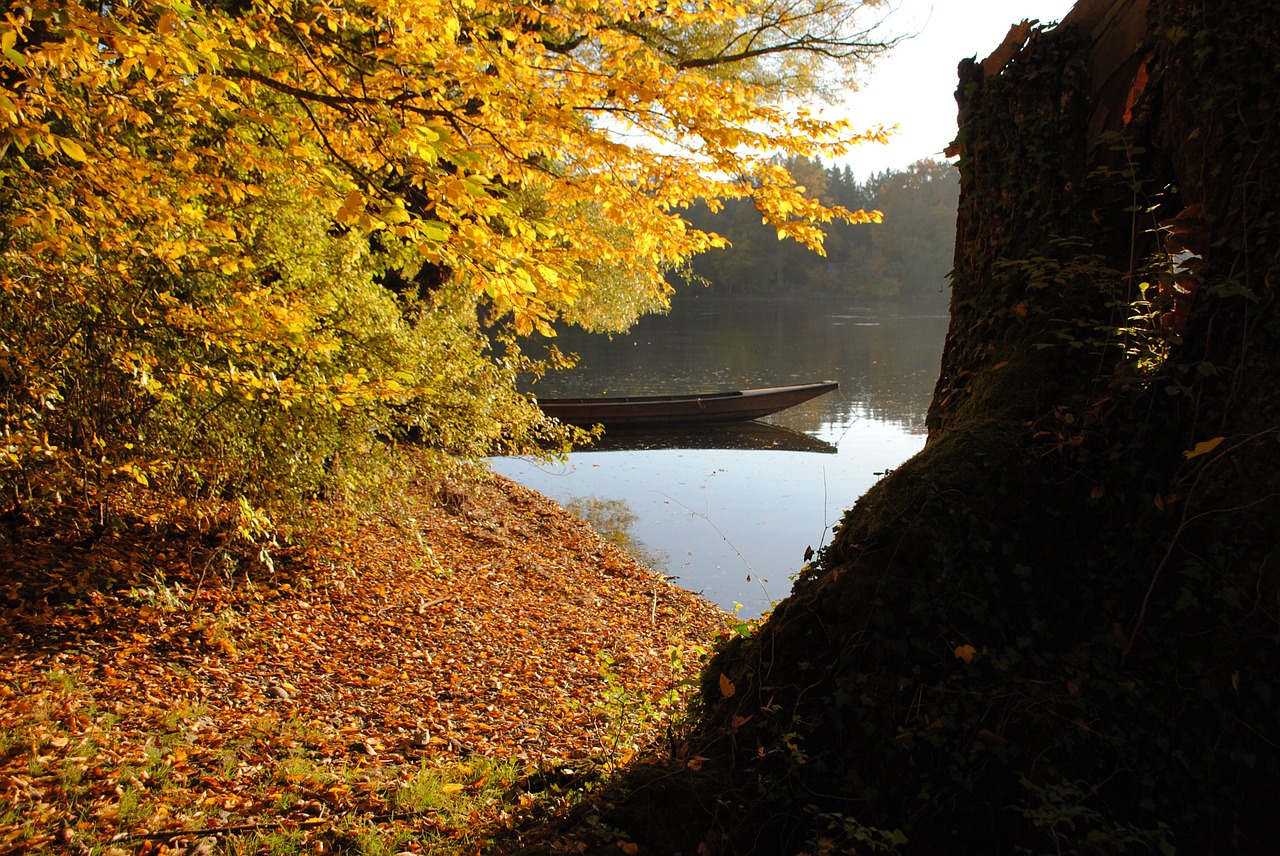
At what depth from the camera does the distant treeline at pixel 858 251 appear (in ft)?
209

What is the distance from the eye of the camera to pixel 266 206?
5.53m

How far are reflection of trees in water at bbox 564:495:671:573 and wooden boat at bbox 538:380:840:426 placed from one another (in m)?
3.93

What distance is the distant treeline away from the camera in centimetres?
6369

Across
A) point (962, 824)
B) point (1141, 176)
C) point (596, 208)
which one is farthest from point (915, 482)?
point (596, 208)

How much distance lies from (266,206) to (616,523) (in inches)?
248

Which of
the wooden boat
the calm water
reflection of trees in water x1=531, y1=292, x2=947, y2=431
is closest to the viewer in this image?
the calm water

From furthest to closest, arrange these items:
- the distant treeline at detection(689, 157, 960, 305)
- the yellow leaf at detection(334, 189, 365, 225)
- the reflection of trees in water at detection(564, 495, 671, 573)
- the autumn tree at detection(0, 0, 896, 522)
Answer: the distant treeline at detection(689, 157, 960, 305) < the reflection of trees in water at detection(564, 495, 671, 573) < the autumn tree at detection(0, 0, 896, 522) < the yellow leaf at detection(334, 189, 365, 225)

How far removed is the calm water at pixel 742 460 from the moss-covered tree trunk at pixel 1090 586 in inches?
17.3

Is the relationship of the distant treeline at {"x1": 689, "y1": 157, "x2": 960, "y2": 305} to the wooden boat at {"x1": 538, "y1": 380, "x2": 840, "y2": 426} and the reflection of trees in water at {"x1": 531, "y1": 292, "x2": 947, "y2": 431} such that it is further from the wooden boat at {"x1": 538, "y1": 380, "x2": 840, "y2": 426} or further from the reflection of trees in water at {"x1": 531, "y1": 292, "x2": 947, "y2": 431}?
the wooden boat at {"x1": 538, "y1": 380, "x2": 840, "y2": 426}

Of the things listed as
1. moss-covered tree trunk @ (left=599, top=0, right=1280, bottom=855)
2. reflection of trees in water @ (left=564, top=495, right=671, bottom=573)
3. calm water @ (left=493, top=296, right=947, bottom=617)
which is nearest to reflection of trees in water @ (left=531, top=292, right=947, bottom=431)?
calm water @ (left=493, top=296, right=947, bottom=617)

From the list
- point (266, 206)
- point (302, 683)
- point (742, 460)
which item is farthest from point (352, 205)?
point (742, 460)

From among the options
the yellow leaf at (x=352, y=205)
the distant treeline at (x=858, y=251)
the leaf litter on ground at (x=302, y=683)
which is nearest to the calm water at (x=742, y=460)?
the leaf litter on ground at (x=302, y=683)

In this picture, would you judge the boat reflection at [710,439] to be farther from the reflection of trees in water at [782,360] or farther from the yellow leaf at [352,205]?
the yellow leaf at [352,205]

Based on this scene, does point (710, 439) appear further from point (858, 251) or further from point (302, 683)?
point (858, 251)
